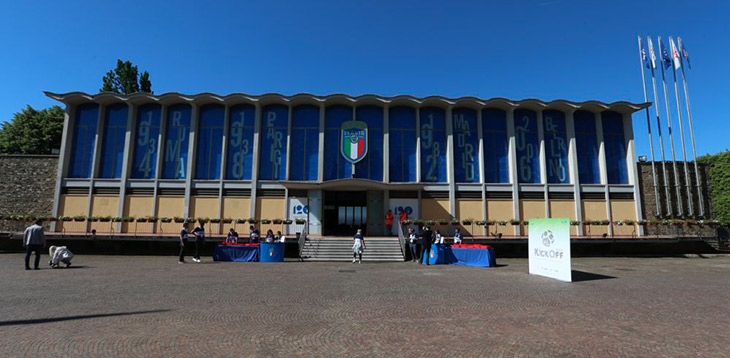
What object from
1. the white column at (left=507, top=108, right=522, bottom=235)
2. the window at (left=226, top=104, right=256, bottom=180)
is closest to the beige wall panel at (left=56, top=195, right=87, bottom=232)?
the window at (left=226, top=104, right=256, bottom=180)

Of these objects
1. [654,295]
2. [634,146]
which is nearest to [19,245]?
[654,295]

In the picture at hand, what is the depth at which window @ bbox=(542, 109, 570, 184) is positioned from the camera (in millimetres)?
26719

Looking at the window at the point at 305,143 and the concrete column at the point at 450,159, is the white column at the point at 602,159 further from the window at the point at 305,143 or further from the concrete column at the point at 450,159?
the window at the point at 305,143

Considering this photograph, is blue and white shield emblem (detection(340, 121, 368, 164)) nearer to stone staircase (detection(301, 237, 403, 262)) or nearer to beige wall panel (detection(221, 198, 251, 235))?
stone staircase (detection(301, 237, 403, 262))

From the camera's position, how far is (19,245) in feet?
69.7

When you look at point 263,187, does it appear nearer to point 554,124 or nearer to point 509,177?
point 509,177

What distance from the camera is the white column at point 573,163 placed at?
26000 mm

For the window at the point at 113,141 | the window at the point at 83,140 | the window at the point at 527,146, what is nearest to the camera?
the window at the point at 83,140

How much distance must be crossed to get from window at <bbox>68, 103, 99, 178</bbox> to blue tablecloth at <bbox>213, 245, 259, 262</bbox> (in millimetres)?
14983

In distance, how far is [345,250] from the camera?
19.8 metres

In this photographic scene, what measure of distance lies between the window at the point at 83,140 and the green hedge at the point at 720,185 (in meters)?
44.7

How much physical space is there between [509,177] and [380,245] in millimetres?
11798

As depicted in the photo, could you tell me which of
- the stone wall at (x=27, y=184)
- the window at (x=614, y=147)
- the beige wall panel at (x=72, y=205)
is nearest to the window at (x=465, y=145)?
the window at (x=614, y=147)

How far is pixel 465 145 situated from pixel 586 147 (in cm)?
907
